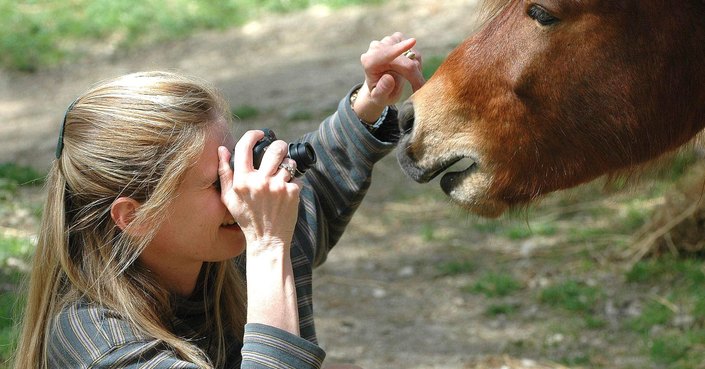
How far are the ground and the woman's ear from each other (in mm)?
1320

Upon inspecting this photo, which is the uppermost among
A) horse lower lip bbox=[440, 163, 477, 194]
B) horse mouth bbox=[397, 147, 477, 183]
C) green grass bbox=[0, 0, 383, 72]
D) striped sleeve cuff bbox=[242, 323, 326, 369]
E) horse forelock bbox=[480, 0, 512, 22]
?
horse forelock bbox=[480, 0, 512, 22]

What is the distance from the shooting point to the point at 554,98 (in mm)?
→ 2793

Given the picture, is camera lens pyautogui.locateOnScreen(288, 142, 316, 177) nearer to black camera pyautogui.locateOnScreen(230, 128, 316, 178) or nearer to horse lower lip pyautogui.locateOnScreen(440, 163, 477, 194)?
black camera pyautogui.locateOnScreen(230, 128, 316, 178)

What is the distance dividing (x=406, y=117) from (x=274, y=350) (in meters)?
0.96

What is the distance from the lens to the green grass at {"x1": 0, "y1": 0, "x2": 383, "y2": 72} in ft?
31.4

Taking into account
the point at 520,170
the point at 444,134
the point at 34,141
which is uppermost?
the point at 444,134

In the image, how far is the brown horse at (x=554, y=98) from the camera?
2.71m

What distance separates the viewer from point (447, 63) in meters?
2.90

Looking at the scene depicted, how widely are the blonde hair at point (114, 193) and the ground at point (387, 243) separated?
126cm

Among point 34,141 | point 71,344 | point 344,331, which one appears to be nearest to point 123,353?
point 71,344

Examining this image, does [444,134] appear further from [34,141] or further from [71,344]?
[34,141]

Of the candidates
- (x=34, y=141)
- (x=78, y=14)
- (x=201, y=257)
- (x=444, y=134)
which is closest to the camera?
(x=201, y=257)

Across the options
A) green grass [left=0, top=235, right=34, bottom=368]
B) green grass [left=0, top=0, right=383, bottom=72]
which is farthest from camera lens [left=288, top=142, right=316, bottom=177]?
green grass [left=0, top=0, right=383, bottom=72]

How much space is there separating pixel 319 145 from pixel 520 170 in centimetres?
61
